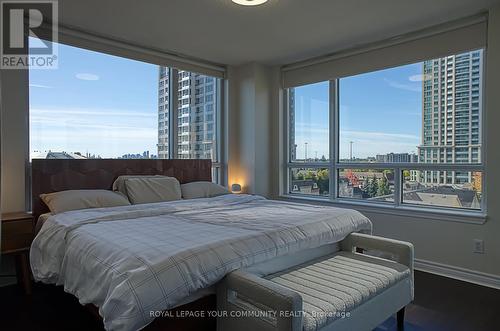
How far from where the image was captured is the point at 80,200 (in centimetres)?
292

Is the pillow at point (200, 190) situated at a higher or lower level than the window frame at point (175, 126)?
lower

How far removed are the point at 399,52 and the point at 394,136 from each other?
0.93 m

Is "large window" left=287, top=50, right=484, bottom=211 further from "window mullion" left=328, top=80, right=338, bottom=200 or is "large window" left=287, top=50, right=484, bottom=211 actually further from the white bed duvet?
the white bed duvet

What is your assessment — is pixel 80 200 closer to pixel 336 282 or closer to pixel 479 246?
pixel 336 282

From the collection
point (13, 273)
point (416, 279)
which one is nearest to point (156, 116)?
point (13, 273)

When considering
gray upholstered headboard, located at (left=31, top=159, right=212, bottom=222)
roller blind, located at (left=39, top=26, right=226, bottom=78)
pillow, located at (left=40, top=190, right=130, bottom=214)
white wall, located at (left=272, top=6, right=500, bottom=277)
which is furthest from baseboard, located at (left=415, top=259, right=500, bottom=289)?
roller blind, located at (left=39, top=26, right=226, bottom=78)

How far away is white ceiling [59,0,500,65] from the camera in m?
2.85

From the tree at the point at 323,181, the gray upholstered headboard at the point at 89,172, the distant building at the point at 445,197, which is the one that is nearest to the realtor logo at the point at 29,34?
the gray upholstered headboard at the point at 89,172

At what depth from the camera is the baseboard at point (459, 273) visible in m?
2.92

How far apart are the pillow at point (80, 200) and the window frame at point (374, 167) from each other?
2.43 m

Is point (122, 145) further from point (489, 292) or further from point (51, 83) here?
point (489, 292)

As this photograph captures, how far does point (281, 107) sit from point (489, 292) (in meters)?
3.22

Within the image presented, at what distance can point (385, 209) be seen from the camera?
146 inches

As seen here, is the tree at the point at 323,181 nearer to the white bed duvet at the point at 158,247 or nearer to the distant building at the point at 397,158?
the distant building at the point at 397,158
